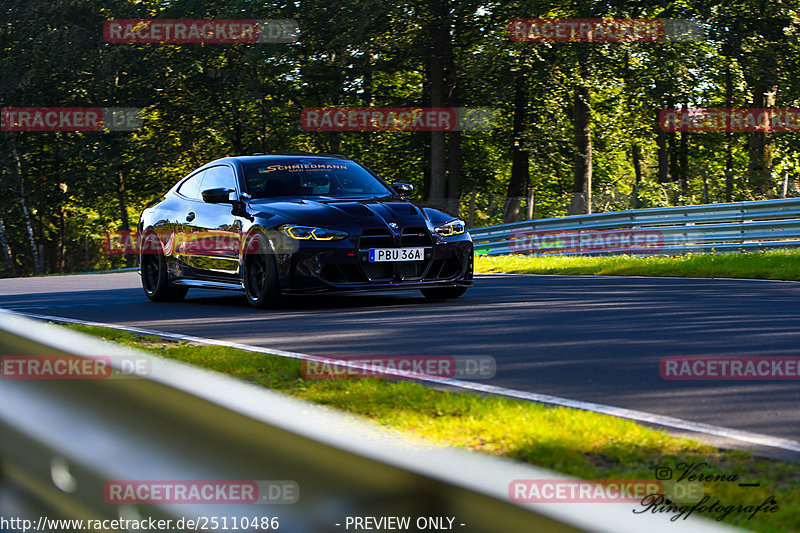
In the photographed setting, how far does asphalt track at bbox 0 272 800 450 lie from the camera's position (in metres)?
5.65

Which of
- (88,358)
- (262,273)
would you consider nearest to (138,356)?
(88,358)

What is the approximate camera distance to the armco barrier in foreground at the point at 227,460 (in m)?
1.54

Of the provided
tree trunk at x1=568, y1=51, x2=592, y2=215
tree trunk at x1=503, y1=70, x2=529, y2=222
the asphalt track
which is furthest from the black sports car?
tree trunk at x1=503, y1=70, x2=529, y2=222

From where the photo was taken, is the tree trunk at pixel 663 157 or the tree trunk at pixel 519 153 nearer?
the tree trunk at pixel 519 153

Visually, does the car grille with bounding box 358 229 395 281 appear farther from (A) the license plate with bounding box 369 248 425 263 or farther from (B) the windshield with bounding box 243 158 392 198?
(B) the windshield with bounding box 243 158 392 198

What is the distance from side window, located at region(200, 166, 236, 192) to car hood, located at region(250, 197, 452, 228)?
2.25ft

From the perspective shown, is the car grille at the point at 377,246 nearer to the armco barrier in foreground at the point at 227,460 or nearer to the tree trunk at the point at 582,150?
the armco barrier in foreground at the point at 227,460

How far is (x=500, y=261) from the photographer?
21797 mm

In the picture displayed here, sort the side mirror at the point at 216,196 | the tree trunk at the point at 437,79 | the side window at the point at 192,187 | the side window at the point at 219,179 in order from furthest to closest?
the tree trunk at the point at 437,79 → the side window at the point at 192,187 → the side window at the point at 219,179 → the side mirror at the point at 216,196

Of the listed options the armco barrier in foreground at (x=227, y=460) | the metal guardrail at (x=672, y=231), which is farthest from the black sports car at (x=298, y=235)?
the metal guardrail at (x=672, y=231)

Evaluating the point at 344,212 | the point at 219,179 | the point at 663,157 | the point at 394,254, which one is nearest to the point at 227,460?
the point at 394,254

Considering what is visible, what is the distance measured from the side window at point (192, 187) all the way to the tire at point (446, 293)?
294 centimetres

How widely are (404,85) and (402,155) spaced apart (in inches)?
188

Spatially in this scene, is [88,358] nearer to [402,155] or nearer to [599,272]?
[599,272]
